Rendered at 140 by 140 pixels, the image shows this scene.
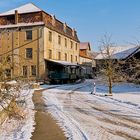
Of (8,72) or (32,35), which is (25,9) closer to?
(32,35)

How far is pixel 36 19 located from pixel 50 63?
6844 mm

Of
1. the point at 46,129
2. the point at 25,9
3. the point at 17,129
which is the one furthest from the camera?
the point at 25,9

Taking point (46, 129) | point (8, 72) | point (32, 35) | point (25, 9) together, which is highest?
point (25, 9)

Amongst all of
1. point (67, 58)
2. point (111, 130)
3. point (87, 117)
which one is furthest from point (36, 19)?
point (111, 130)

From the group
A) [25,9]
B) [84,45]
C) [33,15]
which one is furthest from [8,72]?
[84,45]

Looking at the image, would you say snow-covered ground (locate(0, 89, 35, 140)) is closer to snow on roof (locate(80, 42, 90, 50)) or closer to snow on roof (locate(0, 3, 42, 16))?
snow on roof (locate(0, 3, 42, 16))

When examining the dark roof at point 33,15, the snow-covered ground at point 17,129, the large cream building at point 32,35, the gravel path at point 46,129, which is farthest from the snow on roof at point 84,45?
the snow-covered ground at point 17,129

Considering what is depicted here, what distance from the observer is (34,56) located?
151ft

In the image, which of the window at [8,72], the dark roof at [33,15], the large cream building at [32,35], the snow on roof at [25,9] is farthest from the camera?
the snow on roof at [25,9]

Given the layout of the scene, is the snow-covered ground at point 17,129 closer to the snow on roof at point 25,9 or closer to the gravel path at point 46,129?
the gravel path at point 46,129

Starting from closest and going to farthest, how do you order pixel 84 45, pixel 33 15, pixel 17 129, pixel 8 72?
pixel 8 72 < pixel 17 129 < pixel 33 15 < pixel 84 45

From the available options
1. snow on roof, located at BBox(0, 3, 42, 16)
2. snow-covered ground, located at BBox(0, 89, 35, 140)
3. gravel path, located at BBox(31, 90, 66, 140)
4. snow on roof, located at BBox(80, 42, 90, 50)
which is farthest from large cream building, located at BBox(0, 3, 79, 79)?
snow on roof, located at BBox(80, 42, 90, 50)

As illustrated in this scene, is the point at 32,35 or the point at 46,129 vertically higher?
the point at 32,35

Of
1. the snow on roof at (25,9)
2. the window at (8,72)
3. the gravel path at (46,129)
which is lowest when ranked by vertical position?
the gravel path at (46,129)
